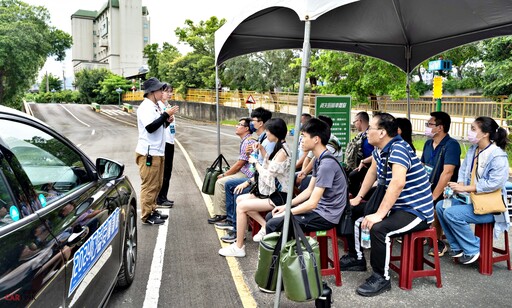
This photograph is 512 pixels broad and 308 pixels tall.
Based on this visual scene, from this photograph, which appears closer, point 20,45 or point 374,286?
point 374,286

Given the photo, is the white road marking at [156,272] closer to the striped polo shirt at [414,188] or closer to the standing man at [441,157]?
the striped polo shirt at [414,188]

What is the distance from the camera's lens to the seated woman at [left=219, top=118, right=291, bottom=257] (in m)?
4.27

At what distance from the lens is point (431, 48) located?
21.8ft

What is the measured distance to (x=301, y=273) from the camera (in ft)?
9.29

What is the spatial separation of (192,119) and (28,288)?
1421 inches

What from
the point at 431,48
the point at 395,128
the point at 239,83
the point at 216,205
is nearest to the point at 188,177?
the point at 216,205

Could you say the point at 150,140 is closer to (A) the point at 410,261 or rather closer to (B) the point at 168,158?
(B) the point at 168,158

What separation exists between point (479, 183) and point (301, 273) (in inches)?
85.8

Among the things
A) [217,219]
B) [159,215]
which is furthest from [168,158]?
[217,219]

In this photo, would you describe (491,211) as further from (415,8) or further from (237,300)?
(415,8)

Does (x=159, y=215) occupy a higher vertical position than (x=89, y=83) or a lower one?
lower

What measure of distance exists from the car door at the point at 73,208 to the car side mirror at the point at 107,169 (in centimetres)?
11

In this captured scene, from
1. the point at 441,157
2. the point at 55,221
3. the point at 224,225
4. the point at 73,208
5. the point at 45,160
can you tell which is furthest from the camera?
the point at 224,225

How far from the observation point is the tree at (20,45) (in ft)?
101
